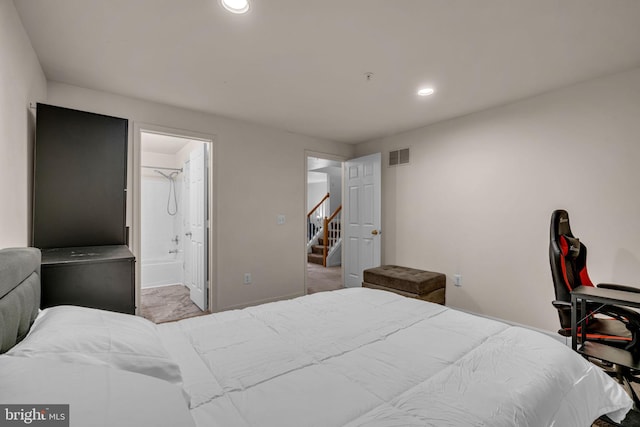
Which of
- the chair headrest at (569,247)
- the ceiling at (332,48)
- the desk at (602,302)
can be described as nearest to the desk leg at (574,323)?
the desk at (602,302)

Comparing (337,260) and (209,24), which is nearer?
(209,24)

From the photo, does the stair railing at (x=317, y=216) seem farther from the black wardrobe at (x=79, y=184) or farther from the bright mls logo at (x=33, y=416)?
the bright mls logo at (x=33, y=416)

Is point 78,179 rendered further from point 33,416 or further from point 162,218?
point 162,218

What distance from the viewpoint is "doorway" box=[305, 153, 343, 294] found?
555 centimetres

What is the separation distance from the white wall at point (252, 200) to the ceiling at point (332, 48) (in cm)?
28

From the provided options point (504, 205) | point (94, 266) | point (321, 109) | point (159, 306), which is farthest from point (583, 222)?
point (159, 306)

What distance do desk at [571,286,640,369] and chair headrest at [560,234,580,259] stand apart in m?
0.33

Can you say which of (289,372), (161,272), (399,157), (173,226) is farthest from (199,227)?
(289,372)

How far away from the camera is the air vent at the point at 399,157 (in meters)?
4.14

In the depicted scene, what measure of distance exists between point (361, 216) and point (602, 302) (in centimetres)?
315

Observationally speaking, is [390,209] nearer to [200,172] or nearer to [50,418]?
[200,172]

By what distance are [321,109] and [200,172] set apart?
1810 millimetres

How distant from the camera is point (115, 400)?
0.62 meters

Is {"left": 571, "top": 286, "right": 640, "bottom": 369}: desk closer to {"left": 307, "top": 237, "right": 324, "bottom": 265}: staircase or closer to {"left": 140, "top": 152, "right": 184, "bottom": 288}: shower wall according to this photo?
{"left": 140, "top": 152, "right": 184, "bottom": 288}: shower wall
